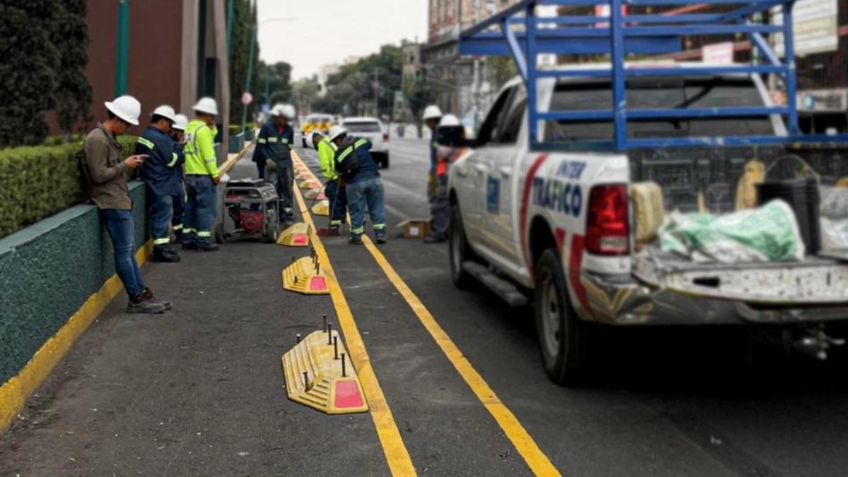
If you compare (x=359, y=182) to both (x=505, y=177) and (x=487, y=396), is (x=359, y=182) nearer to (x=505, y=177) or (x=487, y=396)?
(x=505, y=177)

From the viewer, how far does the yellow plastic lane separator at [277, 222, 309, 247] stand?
13.2m

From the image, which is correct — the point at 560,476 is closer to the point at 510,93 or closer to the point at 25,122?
the point at 510,93

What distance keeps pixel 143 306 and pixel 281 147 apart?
7.01 meters

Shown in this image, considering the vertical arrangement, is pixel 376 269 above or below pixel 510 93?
below

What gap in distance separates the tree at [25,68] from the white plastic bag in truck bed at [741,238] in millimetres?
8387

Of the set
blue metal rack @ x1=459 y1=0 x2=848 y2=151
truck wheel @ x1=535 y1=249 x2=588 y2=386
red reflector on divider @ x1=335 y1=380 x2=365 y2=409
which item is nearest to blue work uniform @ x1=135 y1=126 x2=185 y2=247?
blue metal rack @ x1=459 y1=0 x2=848 y2=151

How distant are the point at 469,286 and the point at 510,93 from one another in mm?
2140

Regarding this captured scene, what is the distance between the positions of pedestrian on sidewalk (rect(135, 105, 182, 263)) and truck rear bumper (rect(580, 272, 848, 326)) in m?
6.97

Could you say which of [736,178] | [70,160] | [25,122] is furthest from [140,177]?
[736,178]

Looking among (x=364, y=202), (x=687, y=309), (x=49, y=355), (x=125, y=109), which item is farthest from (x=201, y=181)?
(x=687, y=309)

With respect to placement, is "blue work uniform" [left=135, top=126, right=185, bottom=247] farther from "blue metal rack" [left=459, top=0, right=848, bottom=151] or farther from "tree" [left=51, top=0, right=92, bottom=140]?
"blue metal rack" [left=459, top=0, right=848, bottom=151]

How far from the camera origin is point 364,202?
13.1 meters

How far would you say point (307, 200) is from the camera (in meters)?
20.8

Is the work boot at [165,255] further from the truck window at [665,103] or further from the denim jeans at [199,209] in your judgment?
the truck window at [665,103]
